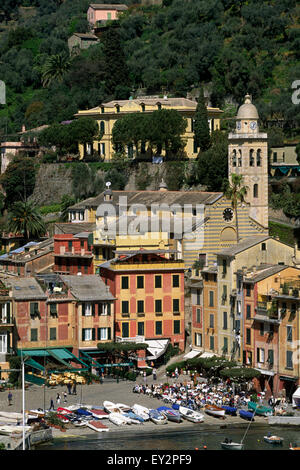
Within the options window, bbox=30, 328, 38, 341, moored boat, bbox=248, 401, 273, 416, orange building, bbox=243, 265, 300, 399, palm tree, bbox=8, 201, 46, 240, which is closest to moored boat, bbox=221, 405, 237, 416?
moored boat, bbox=248, 401, 273, 416

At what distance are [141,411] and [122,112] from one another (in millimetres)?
79850

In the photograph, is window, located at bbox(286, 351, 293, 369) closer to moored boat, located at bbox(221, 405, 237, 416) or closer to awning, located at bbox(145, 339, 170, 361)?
moored boat, located at bbox(221, 405, 237, 416)

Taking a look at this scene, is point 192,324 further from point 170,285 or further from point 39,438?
point 39,438

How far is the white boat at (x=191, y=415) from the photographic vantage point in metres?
107

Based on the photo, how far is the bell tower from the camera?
5719 inches

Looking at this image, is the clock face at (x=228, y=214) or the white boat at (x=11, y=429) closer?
the white boat at (x=11, y=429)

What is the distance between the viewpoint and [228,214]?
137250 mm

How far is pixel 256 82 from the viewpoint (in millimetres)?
189000

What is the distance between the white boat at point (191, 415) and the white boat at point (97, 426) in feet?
22.2

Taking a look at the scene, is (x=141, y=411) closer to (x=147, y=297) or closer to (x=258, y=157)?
(x=147, y=297)

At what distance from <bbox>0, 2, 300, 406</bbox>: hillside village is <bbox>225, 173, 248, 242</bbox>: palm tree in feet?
0.46

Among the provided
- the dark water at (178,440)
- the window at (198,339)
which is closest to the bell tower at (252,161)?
the window at (198,339)

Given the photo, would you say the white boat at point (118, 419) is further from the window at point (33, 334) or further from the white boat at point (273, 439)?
the window at point (33, 334)

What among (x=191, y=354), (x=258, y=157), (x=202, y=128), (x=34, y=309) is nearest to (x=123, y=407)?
(x=191, y=354)
